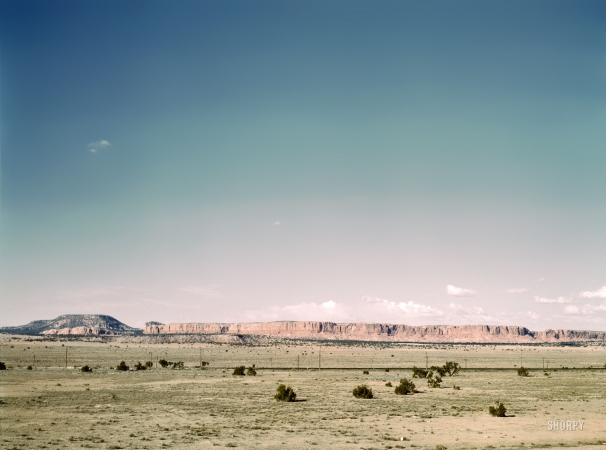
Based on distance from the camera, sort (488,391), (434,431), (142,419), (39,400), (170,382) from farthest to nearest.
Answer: (170,382) < (488,391) < (39,400) < (142,419) < (434,431)

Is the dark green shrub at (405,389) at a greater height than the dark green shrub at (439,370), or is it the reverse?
the dark green shrub at (405,389)

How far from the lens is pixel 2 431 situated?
A: 87.6ft

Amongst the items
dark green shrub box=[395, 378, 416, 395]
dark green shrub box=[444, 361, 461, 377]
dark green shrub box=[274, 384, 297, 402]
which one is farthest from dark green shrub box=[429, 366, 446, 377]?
dark green shrub box=[274, 384, 297, 402]

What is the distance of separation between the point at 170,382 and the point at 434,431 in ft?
105

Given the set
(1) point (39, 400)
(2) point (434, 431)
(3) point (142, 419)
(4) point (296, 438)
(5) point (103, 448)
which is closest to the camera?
(5) point (103, 448)

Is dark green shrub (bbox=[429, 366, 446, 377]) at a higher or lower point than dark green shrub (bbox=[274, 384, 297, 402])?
lower

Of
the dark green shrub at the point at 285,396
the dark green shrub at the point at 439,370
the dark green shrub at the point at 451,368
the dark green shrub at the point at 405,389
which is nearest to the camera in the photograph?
the dark green shrub at the point at 285,396

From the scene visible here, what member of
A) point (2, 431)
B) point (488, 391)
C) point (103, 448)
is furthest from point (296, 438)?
point (488, 391)

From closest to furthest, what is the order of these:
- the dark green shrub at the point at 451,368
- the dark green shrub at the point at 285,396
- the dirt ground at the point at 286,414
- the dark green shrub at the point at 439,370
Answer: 1. the dirt ground at the point at 286,414
2. the dark green shrub at the point at 285,396
3. the dark green shrub at the point at 439,370
4. the dark green shrub at the point at 451,368

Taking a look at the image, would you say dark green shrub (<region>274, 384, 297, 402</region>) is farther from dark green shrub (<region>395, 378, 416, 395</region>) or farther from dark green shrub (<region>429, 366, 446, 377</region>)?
dark green shrub (<region>429, 366, 446, 377</region>)

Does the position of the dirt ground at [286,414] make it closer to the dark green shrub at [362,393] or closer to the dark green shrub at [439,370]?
the dark green shrub at [362,393]

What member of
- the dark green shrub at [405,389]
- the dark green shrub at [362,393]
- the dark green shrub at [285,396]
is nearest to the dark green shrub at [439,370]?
the dark green shrub at [405,389]

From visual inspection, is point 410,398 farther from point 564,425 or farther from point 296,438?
point 296,438

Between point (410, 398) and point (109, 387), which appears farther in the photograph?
point (109, 387)
